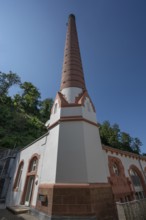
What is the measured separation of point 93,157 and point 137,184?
840cm

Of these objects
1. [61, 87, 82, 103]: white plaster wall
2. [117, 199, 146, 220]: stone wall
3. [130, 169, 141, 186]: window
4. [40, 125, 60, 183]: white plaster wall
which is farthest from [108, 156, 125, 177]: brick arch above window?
[61, 87, 82, 103]: white plaster wall

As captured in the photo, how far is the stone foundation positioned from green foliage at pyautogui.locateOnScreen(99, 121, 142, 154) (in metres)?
28.7

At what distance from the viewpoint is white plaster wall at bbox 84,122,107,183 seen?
7.38 meters

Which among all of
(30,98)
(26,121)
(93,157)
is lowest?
(93,157)

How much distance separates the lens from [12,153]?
16.4 meters

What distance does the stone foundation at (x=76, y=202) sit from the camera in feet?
19.7

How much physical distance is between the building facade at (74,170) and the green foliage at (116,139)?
21.7m

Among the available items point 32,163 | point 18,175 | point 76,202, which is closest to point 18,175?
point 18,175

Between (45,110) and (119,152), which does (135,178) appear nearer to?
(119,152)

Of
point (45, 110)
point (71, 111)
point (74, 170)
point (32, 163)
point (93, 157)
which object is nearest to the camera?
point (74, 170)

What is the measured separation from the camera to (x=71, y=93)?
10.9 meters

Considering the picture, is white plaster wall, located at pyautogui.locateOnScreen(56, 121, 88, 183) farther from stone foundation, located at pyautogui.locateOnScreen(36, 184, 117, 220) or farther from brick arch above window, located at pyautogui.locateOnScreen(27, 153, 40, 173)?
brick arch above window, located at pyautogui.locateOnScreen(27, 153, 40, 173)

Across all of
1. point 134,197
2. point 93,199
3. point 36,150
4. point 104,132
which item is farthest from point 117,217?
point 104,132

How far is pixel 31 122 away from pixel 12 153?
1436 cm
